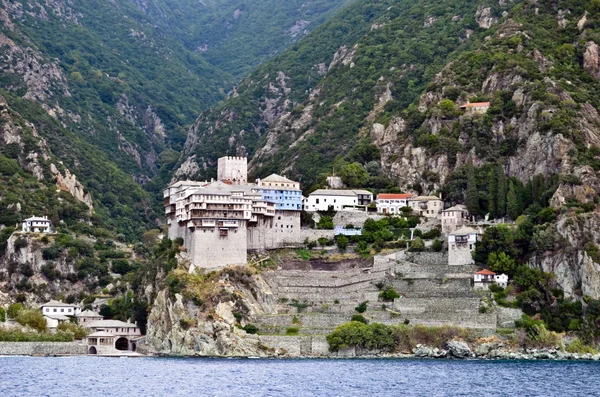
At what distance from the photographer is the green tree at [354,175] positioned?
A: 152 meters

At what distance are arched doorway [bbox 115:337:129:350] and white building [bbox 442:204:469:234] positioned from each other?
35.8 m

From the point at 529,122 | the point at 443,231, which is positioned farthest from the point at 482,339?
the point at 529,122

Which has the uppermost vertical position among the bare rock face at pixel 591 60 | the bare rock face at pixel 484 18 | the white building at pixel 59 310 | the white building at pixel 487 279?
the bare rock face at pixel 484 18

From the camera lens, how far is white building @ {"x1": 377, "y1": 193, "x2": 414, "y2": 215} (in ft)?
468

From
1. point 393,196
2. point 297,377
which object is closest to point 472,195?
point 393,196

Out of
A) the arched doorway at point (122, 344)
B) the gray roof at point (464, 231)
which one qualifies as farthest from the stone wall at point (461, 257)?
the arched doorway at point (122, 344)

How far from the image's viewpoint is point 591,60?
16300 centimetres

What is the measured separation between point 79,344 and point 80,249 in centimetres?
3239

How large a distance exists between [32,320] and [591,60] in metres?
78.2

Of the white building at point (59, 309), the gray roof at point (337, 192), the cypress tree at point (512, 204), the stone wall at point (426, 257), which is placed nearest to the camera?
the stone wall at point (426, 257)

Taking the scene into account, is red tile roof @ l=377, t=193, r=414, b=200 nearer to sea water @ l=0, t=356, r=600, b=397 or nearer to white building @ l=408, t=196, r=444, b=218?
white building @ l=408, t=196, r=444, b=218

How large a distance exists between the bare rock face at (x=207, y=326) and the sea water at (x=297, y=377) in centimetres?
339

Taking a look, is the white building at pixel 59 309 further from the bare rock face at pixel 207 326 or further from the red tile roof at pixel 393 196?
the red tile roof at pixel 393 196

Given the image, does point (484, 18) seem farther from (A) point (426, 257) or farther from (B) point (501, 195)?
(A) point (426, 257)
